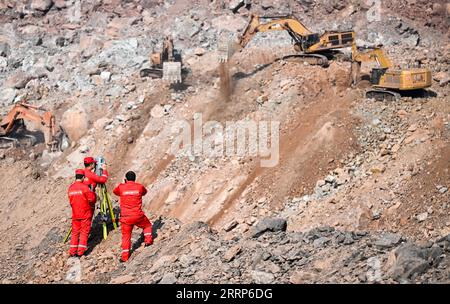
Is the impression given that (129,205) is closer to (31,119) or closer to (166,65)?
(31,119)

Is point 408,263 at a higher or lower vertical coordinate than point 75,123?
higher

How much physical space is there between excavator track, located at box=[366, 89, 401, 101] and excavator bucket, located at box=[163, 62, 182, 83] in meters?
5.21

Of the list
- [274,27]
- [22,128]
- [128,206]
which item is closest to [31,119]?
[22,128]

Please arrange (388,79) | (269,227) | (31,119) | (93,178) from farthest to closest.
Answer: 1. (31,119)
2. (388,79)
3. (93,178)
4. (269,227)

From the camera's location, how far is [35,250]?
9805 mm

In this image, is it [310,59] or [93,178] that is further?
[310,59]

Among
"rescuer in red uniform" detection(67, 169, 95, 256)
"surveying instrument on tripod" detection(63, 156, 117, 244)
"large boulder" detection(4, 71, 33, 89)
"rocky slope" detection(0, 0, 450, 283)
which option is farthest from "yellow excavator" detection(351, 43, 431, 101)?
"large boulder" detection(4, 71, 33, 89)

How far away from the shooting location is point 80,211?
8562 millimetres

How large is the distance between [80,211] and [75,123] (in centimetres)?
713

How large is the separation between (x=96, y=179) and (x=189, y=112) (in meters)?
5.87

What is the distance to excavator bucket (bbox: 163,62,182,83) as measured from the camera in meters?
15.6

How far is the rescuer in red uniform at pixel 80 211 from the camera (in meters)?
8.48
